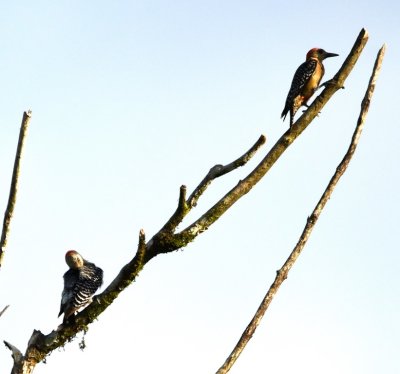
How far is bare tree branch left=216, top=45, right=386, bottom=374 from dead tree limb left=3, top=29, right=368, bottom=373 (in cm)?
46

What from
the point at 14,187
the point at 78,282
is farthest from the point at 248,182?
the point at 78,282

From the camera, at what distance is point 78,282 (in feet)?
28.7

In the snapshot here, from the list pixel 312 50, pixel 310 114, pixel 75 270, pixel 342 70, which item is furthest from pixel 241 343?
pixel 312 50

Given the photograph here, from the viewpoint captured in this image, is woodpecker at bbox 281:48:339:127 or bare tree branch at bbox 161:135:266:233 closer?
bare tree branch at bbox 161:135:266:233

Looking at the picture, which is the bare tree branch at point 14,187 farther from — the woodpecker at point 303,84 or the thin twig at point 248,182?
the woodpecker at point 303,84

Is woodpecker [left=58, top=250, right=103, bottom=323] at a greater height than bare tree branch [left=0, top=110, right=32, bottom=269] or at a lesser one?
greater

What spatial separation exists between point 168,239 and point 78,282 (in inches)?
179

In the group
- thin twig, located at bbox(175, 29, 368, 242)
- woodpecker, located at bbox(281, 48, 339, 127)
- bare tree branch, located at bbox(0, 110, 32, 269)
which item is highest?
woodpecker, located at bbox(281, 48, 339, 127)

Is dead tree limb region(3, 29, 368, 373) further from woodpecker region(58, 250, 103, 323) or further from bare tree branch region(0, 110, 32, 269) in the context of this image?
woodpecker region(58, 250, 103, 323)

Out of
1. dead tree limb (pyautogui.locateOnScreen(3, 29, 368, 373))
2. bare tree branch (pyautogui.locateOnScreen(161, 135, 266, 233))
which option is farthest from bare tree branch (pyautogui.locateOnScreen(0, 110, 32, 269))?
bare tree branch (pyautogui.locateOnScreen(161, 135, 266, 233))

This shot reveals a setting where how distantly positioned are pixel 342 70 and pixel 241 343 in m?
2.75

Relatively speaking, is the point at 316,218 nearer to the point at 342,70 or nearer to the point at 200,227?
the point at 200,227

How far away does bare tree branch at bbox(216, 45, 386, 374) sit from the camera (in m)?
3.49

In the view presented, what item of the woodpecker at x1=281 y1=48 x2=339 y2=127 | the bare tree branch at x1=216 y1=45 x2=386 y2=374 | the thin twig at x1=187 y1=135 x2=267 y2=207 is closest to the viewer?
the bare tree branch at x1=216 y1=45 x2=386 y2=374
